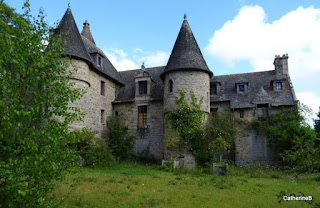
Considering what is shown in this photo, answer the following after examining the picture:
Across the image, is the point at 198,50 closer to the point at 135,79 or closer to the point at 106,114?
the point at 135,79

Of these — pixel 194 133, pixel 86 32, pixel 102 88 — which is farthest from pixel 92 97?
pixel 86 32

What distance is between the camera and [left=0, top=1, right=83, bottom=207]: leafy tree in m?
4.28

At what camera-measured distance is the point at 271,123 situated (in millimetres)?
18438

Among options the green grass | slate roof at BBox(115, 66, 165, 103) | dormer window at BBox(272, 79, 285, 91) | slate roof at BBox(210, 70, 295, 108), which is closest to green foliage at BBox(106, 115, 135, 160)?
slate roof at BBox(115, 66, 165, 103)

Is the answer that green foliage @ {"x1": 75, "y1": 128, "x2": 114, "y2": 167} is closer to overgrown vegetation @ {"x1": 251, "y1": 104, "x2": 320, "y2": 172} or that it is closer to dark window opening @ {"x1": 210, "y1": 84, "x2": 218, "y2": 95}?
dark window opening @ {"x1": 210, "y1": 84, "x2": 218, "y2": 95}

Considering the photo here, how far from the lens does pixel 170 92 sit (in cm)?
1816

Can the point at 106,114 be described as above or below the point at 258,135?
above

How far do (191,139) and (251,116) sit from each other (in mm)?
5061

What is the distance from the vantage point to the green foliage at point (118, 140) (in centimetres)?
1911

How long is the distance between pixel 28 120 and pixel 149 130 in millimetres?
15342

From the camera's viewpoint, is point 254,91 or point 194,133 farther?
point 254,91

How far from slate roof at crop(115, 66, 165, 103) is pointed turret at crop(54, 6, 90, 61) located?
493 cm

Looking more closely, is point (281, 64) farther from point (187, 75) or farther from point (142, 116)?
point (142, 116)

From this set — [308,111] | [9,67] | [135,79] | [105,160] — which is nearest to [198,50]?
[135,79]
